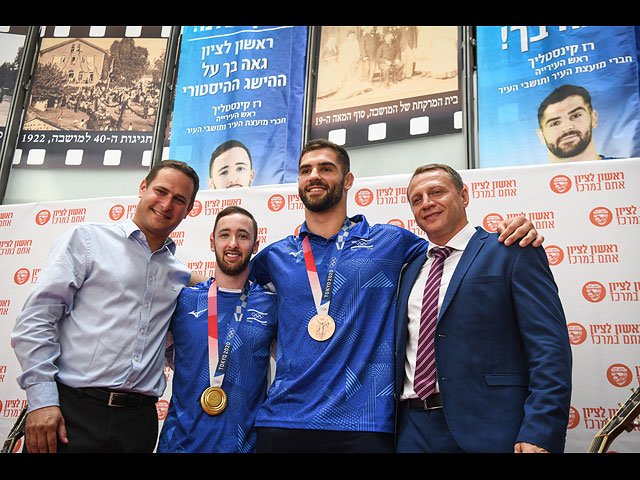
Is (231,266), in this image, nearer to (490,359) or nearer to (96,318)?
(96,318)

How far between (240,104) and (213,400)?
344 centimetres

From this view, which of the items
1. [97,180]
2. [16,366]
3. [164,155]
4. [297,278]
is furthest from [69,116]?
[297,278]

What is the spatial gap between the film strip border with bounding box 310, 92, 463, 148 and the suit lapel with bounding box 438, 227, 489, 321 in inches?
101

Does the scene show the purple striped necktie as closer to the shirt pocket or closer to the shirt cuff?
the shirt pocket

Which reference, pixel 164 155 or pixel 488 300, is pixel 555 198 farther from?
pixel 164 155

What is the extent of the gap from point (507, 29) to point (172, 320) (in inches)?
149

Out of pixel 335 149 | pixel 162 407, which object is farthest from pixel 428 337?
pixel 162 407

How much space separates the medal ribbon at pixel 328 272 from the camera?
2109 mm

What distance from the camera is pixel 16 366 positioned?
3.61 m

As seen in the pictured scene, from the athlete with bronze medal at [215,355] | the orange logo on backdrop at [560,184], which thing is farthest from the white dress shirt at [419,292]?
the orange logo on backdrop at [560,184]

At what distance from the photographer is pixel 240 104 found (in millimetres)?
4922

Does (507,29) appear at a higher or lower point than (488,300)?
higher

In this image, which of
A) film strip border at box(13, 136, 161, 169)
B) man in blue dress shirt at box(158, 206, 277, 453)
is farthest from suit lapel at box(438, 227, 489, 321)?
film strip border at box(13, 136, 161, 169)

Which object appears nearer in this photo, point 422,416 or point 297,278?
point 422,416
